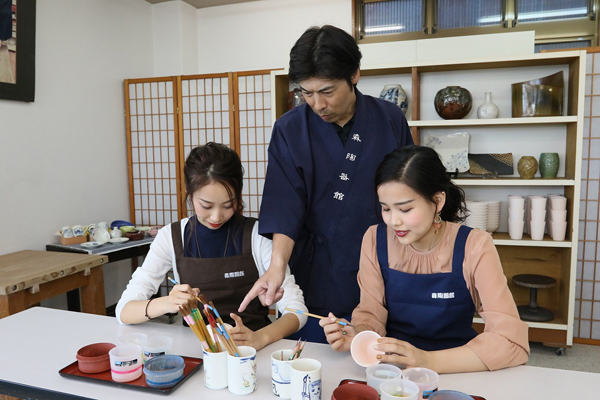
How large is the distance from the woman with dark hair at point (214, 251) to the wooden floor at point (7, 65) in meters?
2.02

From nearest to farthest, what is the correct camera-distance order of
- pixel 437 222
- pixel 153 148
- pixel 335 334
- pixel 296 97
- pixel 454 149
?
pixel 335 334 → pixel 437 222 → pixel 454 149 → pixel 296 97 → pixel 153 148

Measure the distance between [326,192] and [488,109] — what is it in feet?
6.73

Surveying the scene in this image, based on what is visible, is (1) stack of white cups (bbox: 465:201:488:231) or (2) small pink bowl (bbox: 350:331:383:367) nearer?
(2) small pink bowl (bbox: 350:331:383:367)

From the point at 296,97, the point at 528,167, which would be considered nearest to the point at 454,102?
the point at 528,167

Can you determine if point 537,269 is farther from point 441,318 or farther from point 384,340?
point 384,340

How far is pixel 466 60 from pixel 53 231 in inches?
124

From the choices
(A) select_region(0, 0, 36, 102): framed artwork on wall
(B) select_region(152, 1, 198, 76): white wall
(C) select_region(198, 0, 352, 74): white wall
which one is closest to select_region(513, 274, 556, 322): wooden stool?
(C) select_region(198, 0, 352, 74): white wall

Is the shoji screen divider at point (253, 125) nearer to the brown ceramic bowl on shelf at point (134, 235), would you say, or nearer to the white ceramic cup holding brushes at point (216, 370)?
the brown ceramic bowl on shelf at point (134, 235)

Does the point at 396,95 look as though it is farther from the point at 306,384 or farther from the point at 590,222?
the point at 306,384

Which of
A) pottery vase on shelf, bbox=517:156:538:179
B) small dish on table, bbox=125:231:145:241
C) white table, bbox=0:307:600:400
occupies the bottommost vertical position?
small dish on table, bbox=125:231:145:241

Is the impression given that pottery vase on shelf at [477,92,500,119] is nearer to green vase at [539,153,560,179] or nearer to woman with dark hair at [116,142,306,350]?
green vase at [539,153,560,179]

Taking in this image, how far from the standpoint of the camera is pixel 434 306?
4.34 ft

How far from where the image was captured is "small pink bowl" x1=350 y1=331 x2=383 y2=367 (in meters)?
1.08

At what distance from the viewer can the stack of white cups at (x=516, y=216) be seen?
309cm
